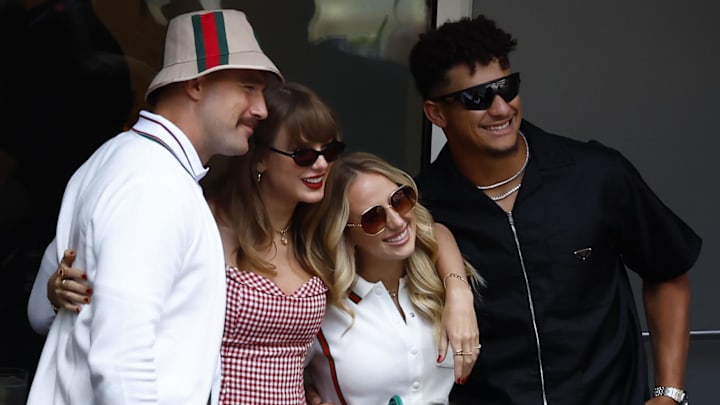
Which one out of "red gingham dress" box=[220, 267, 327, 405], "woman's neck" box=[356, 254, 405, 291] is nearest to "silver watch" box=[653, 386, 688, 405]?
"woman's neck" box=[356, 254, 405, 291]

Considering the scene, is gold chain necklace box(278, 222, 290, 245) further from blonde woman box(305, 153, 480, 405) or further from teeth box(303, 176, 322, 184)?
teeth box(303, 176, 322, 184)

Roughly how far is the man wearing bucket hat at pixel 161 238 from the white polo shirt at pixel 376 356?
20.6 inches

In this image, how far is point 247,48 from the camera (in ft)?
9.12

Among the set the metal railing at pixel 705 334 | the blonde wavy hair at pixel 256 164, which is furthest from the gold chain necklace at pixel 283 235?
the metal railing at pixel 705 334

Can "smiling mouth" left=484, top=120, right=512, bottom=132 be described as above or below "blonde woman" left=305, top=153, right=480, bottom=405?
above

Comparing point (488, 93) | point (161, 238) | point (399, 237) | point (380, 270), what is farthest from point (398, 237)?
point (161, 238)

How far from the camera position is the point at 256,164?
307 centimetres

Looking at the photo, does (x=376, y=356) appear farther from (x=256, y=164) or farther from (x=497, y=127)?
(x=497, y=127)

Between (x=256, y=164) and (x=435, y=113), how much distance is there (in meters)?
0.67

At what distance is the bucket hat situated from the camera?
8.77 ft

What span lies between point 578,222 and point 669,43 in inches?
62.9

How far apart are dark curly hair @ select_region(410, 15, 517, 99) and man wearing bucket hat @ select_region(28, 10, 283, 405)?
742 mm

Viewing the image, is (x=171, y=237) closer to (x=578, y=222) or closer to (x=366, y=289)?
(x=366, y=289)

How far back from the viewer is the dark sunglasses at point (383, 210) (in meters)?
3.12
